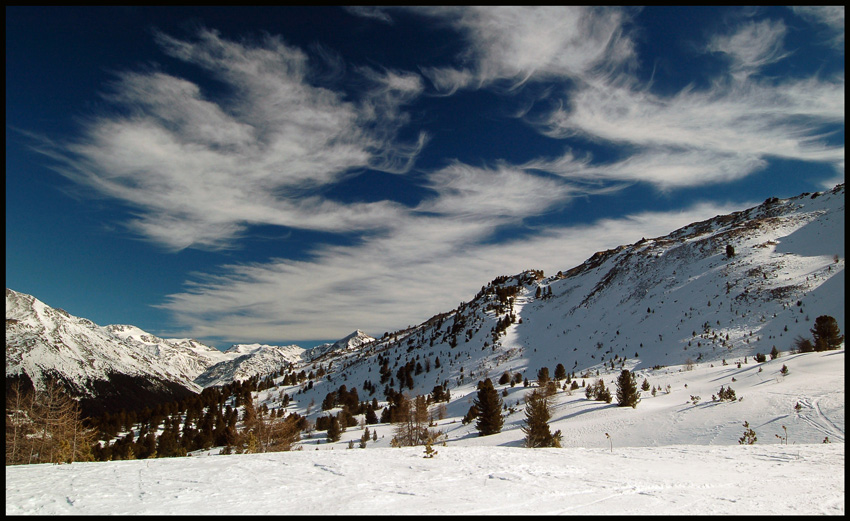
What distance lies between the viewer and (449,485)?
659cm

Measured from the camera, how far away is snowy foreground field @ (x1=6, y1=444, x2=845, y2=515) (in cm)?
531

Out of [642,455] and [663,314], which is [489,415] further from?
[663,314]

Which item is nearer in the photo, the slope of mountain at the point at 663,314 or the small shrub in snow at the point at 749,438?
the small shrub in snow at the point at 749,438

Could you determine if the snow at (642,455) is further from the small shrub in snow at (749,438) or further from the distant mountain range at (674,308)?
the small shrub in snow at (749,438)

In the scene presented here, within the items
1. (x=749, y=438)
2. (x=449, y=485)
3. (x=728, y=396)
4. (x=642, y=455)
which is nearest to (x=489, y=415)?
(x=728, y=396)

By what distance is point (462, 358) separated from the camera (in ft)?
275

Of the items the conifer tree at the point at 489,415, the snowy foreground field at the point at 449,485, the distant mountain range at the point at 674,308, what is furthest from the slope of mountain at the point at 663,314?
the snowy foreground field at the point at 449,485

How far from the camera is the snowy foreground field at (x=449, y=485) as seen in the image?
209 inches

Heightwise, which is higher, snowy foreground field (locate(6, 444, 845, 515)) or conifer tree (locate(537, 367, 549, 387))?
snowy foreground field (locate(6, 444, 845, 515))

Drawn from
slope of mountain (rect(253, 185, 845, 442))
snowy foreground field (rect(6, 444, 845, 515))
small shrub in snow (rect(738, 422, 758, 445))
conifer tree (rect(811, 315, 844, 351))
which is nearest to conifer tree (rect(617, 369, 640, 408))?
slope of mountain (rect(253, 185, 845, 442))

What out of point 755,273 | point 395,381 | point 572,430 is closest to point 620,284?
point 755,273

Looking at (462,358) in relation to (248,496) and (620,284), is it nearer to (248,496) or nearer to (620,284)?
(620,284)

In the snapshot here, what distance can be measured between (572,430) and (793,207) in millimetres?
89183

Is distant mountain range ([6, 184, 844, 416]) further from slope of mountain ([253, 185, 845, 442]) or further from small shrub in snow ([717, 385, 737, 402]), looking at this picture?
small shrub in snow ([717, 385, 737, 402])
